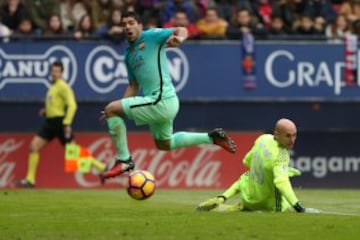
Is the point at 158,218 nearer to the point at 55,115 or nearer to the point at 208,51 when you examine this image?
the point at 55,115

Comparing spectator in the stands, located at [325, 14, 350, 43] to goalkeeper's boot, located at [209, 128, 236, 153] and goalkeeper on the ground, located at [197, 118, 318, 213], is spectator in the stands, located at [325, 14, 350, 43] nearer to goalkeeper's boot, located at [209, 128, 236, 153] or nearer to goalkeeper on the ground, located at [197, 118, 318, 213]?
goalkeeper's boot, located at [209, 128, 236, 153]

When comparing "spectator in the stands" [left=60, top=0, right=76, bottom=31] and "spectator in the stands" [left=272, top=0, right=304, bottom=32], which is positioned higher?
"spectator in the stands" [left=60, top=0, right=76, bottom=31]

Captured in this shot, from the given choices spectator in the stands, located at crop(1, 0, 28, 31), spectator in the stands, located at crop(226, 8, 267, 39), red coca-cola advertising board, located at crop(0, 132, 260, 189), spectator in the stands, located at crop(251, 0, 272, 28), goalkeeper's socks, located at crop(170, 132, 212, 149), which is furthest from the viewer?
spectator in the stands, located at crop(251, 0, 272, 28)

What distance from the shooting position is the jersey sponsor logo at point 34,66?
2530 centimetres

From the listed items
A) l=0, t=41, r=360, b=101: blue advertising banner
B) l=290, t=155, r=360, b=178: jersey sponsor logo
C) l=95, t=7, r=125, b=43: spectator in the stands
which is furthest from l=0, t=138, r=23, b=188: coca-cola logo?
l=290, t=155, r=360, b=178: jersey sponsor logo

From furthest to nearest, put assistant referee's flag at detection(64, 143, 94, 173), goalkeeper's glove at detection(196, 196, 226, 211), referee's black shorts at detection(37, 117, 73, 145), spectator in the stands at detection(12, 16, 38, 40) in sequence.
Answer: spectator in the stands at detection(12, 16, 38, 40), assistant referee's flag at detection(64, 143, 94, 173), referee's black shorts at detection(37, 117, 73, 145), goalkeeper's glove at detection(196, 196, 226, 211)

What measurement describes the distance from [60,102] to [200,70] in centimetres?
350

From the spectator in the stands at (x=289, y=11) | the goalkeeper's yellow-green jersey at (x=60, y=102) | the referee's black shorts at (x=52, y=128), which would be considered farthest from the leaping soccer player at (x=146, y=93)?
the spectator in the stands at (x=289, y=11)

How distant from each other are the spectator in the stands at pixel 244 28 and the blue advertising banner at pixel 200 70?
206 mm

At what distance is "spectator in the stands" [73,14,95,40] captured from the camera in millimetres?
25609

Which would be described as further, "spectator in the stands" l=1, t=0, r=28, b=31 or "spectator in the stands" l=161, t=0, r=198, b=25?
"spectator in the stands" l=161, t=0, r=198, b=25

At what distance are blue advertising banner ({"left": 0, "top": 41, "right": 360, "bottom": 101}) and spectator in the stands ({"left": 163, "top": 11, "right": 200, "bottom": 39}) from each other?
0.73 feet

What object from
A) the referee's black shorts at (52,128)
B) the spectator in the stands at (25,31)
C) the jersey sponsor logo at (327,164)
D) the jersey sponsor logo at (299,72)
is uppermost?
the spectator in the stands at (25,31)

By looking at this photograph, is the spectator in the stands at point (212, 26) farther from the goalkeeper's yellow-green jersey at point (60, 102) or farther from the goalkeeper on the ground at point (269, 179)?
the goalkeeper on the ground at point (269, 179)
